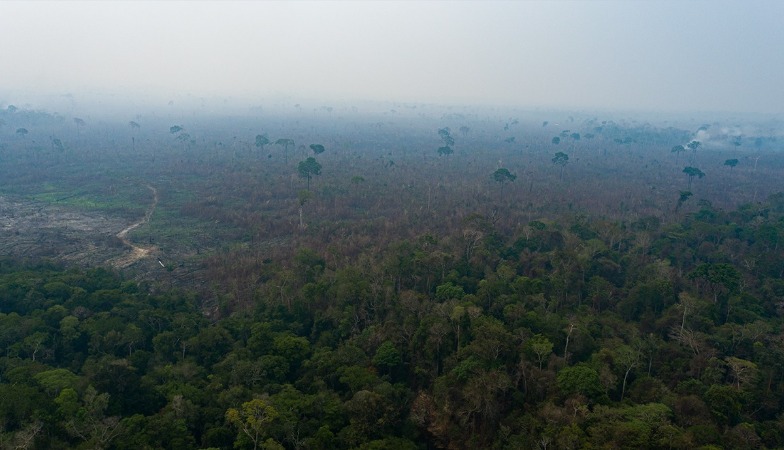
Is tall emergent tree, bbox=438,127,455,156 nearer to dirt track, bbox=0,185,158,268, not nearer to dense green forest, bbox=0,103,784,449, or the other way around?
dense green forest, bbox=0,103,784,449

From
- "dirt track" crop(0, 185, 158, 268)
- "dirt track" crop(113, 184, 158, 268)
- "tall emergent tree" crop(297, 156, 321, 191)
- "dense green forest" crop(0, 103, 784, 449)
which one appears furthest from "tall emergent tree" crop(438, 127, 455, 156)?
"dirt track" crop(113, 184, 158, 268)

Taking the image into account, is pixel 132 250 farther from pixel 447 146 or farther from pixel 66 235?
pixel 447 146

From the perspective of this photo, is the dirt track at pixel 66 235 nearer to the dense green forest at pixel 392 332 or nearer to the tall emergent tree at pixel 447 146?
the dense green forest at pixel 392 332

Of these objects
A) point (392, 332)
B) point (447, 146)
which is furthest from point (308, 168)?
point (392, 332)

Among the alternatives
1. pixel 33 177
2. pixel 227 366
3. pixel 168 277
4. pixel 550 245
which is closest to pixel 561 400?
pixel 227 366

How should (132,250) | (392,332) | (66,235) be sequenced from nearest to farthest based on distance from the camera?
(392,332), (132,250), (66,235)

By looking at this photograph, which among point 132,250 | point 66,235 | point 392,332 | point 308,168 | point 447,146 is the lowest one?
point 132,250

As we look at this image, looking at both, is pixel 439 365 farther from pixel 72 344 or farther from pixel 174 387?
pixel 72 344

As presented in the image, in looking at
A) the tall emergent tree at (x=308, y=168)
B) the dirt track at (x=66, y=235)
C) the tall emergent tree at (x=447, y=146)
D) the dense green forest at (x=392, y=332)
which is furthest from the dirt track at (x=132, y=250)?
the tall emergent tree at (x=447, y=146)

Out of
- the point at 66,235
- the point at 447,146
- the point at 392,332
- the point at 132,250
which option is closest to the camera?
the point at 392,332

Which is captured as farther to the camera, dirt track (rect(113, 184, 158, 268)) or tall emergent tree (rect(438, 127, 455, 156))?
tall emergent tree (rect(438, 127, 455, 156))
